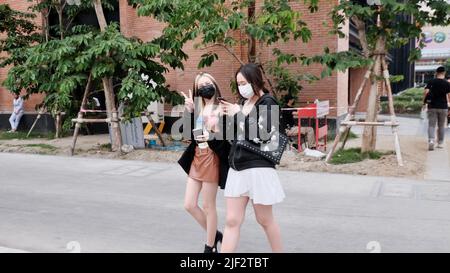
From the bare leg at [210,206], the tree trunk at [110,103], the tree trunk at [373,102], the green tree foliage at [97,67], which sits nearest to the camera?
the bare leg at [210,206]

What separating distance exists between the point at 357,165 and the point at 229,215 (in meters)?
5.77

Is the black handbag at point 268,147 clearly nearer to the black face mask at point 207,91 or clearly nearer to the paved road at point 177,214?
the black face mask at point 207,91

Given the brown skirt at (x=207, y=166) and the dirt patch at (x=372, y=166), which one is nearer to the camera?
the brown skirt at (x=207, y=166)

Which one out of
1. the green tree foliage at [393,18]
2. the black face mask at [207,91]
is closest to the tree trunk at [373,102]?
the green tree foliage at [393,18]

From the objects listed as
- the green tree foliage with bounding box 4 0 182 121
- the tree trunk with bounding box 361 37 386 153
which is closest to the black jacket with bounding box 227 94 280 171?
the tree trunk with bounding box 361 37 386 153

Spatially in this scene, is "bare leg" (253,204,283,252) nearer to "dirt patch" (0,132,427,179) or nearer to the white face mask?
the white face mask

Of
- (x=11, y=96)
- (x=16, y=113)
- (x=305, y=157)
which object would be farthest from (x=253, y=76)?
(x=11, y=96)

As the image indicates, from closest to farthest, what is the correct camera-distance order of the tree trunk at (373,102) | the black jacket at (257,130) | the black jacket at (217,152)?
the black jacket at (257,130), the black jacket at (217,152), the tree trunk at (373,102)

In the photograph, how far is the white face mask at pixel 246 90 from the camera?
393 centimetres

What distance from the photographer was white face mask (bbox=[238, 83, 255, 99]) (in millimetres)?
3934

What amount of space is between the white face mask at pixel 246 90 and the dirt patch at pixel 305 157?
5.49 meters

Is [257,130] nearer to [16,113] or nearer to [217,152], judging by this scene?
[217,152]

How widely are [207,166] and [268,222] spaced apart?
Answer: 0.78m
